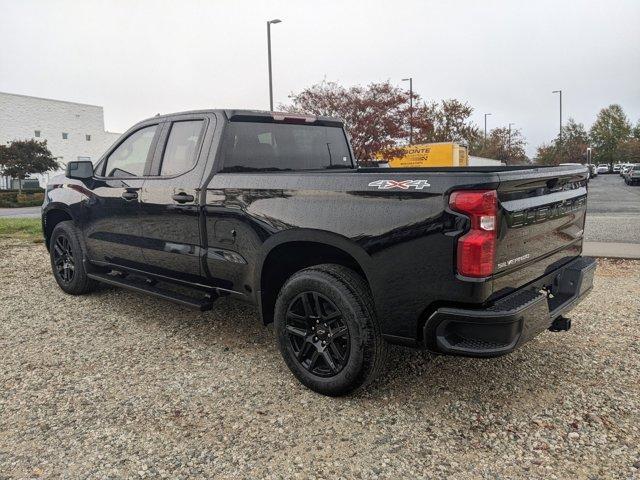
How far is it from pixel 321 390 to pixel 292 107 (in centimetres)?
2049

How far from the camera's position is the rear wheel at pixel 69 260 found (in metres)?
5.42

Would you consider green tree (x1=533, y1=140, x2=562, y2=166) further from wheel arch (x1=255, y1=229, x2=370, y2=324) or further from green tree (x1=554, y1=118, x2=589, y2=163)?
wheel arch (x1=255, y1=229, x2=370, y2=324)

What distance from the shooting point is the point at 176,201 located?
4.08 m

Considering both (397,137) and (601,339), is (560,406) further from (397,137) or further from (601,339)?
(397,137)

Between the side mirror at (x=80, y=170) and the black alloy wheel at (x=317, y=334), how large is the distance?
2.78 m

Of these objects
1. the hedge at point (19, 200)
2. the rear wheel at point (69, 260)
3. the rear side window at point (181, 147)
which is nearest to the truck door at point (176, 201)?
the rear side window at point (181, 147)

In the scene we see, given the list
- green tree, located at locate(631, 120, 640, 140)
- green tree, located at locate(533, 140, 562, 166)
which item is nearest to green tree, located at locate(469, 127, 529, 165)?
green tree, located at locate(533, 140, 562, 166)

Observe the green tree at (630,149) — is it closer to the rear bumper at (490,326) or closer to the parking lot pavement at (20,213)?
the parking lot pavement at (20,213)

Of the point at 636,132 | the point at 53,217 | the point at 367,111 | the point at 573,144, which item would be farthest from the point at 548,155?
the point at 53,217

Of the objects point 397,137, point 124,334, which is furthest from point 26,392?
point 397,137

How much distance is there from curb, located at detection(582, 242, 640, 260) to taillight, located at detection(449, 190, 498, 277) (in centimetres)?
609

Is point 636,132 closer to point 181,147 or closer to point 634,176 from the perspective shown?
point 634,176

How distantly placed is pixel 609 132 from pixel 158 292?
85500 mm

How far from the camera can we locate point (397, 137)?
22.2 metres
